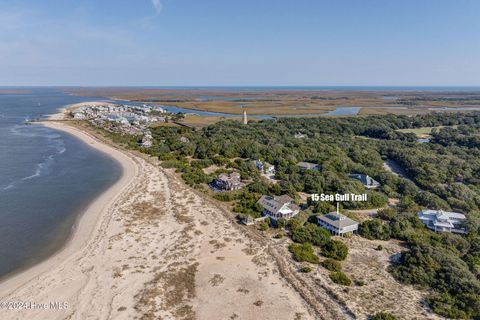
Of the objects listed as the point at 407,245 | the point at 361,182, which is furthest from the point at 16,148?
the point at 407,245

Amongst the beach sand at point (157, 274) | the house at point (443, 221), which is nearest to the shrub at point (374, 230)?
the house at point (443, 221)

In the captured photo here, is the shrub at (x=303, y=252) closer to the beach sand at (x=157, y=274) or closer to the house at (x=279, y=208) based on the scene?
the beach sand at (x=157, y=274)

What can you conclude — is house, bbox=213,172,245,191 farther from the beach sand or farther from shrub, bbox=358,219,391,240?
shrub, bbox=358,219,391,240

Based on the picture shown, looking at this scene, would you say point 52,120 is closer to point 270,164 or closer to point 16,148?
point 16,148

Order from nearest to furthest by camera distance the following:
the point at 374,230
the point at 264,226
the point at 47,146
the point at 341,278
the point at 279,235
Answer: the point at 341,278
the point at 279,235
the point at 374,230
the point at 264,226
the point at 47,146

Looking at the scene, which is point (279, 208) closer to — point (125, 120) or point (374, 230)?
point (374, 230)

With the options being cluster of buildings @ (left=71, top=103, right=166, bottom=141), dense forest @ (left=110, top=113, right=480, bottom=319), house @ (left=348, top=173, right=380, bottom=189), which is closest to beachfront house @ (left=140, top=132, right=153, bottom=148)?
cluster of buildings @ (left=71, top=103, right=166, bottom=141)

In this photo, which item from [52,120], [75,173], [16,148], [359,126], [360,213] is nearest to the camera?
[360,213]

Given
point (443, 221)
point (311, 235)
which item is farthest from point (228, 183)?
Result: point (443, 221)
